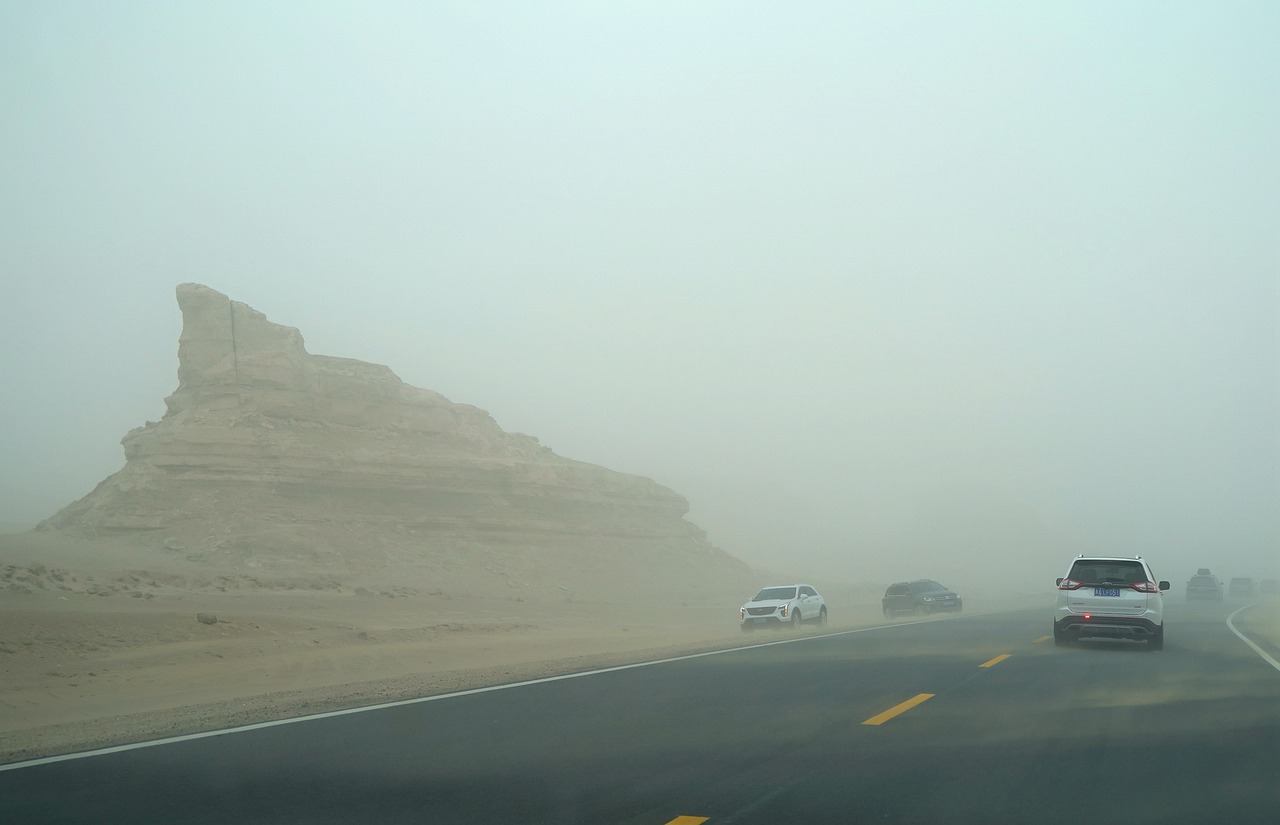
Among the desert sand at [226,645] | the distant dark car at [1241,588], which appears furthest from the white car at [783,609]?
the distant dark car at [1241,588]

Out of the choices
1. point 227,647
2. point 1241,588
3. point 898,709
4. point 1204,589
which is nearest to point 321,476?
point 227,647

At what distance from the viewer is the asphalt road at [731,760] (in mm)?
7109

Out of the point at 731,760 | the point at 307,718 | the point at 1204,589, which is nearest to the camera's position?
the point at 731,760

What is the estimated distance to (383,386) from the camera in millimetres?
65625

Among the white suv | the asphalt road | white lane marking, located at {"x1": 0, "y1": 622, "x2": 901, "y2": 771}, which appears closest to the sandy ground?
white lane marking, located at {"x1": 0, "y1": 622, "x2": 901, "y2": 771}

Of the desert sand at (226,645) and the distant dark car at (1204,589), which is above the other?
the desert sand at (226,645)

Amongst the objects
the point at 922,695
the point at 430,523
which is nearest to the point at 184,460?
the point at 430,523

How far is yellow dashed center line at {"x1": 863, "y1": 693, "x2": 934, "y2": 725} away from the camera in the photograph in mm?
10875

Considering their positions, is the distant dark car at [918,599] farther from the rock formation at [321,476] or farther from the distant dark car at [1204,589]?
the distant dark car at [1204,589]

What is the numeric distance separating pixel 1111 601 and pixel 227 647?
748 inches

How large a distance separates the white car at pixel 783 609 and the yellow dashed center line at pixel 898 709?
1799cm

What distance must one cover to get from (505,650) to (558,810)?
18347 millimetres

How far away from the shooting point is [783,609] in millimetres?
31062

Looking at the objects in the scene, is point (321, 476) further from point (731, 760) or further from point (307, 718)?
point (731, 760)
